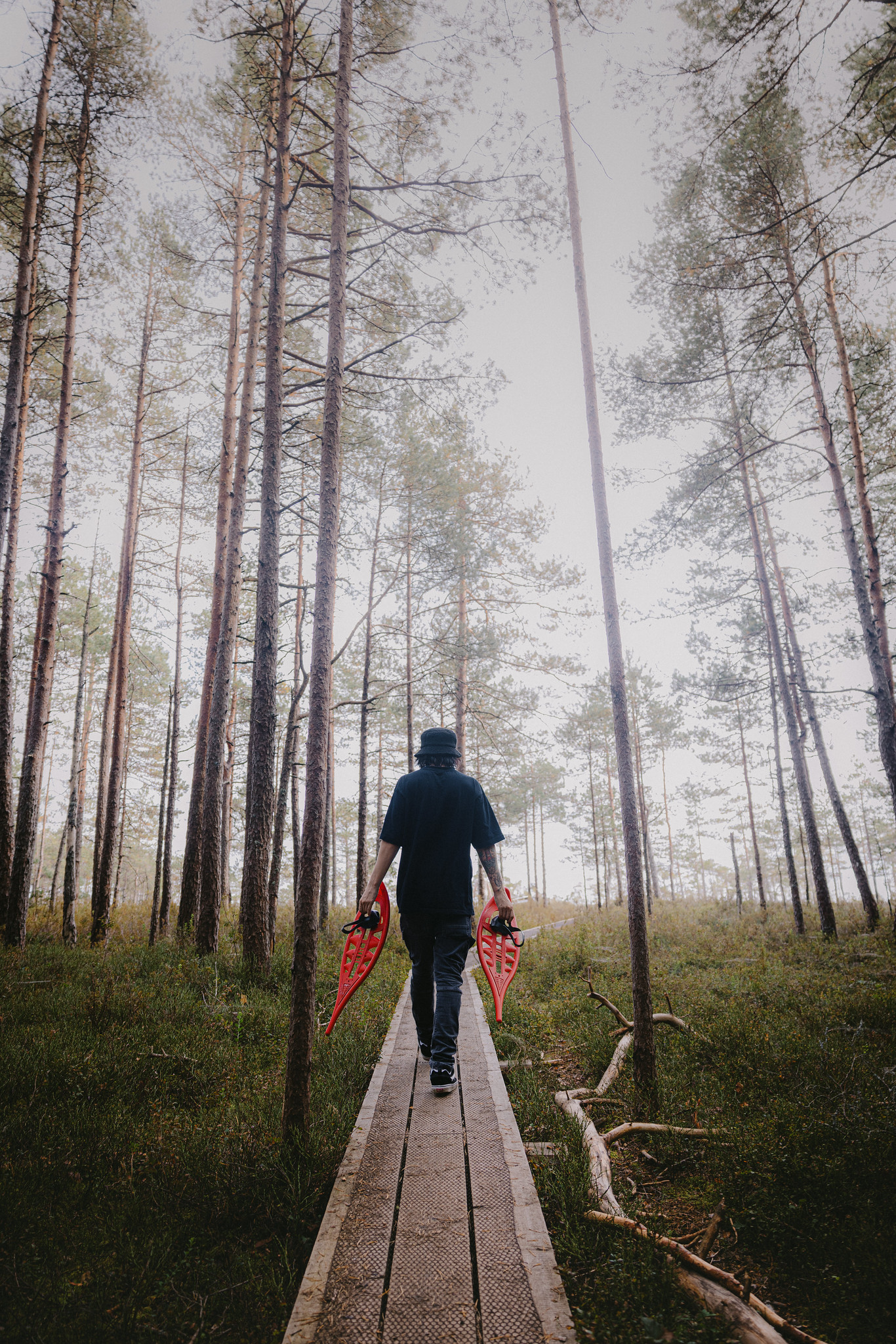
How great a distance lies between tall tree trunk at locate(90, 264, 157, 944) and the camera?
9086 millimetres

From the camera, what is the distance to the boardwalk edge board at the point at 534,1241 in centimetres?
200

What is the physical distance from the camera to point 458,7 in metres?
5.72

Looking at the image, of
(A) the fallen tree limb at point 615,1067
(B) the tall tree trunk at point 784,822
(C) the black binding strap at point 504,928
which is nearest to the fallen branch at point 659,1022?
(A) the fallen tree limb at point 615,1067

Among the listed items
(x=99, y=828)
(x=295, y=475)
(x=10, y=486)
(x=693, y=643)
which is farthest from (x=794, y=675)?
(x=99, y=828)

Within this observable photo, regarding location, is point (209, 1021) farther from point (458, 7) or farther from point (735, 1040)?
point (458, 7)

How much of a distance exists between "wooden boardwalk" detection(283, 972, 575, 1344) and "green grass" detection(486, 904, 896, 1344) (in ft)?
0.67

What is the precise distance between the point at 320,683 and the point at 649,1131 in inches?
146

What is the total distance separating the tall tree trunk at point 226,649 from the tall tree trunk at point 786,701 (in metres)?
8.10

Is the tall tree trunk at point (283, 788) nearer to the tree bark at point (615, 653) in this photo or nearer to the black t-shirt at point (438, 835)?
the black t-shirt at point (438, 835)

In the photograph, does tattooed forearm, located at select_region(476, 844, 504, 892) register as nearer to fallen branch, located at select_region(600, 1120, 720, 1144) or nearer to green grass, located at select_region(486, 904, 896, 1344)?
green grass, located at select_region(486, 904, 896, 1344)

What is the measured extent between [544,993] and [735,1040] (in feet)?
9.66

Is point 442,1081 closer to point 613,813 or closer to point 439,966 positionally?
point 439,966

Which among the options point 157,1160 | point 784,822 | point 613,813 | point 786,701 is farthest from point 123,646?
point 613,813

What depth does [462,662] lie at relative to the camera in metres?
15.5
